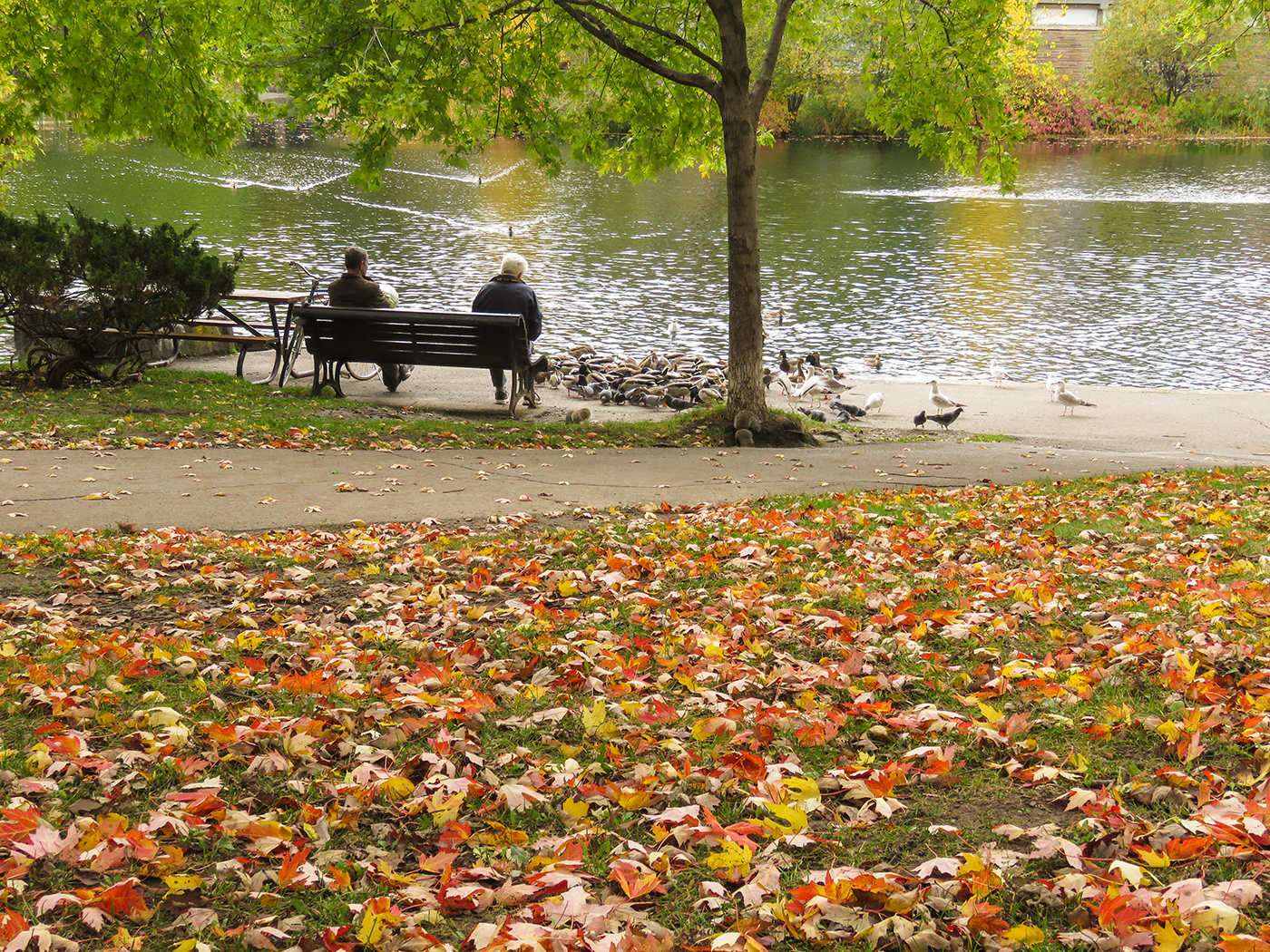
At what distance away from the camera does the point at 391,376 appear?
14.2 meters

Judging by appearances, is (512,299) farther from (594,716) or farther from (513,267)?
(594,716)

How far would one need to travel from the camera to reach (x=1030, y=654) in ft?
16.5

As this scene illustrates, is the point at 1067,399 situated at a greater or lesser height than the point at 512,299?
lesser

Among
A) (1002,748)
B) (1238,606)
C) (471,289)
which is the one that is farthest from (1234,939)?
(471,289)

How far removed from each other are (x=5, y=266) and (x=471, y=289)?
17152mm

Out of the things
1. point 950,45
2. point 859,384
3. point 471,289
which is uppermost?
point 950,45

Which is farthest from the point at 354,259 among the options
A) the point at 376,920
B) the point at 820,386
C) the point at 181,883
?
the point at 376,920

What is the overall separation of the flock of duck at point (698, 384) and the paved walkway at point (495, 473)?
1.05m

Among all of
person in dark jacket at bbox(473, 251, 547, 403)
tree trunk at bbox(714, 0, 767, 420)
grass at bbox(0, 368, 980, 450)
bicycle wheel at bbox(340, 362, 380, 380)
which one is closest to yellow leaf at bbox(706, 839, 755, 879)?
grass at bbox(0, 368, 980, 450)

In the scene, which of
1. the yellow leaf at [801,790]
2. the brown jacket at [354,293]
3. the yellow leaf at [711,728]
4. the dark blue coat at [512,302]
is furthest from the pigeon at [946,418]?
the yellow leaf at [801,790]

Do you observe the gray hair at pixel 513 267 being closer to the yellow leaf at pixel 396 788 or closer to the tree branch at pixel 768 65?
the tree branch at pixel 768 65

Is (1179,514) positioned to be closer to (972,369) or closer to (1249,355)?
(972,369)

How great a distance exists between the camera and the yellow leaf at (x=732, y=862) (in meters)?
3.24

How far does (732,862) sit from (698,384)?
1402 centimetres
